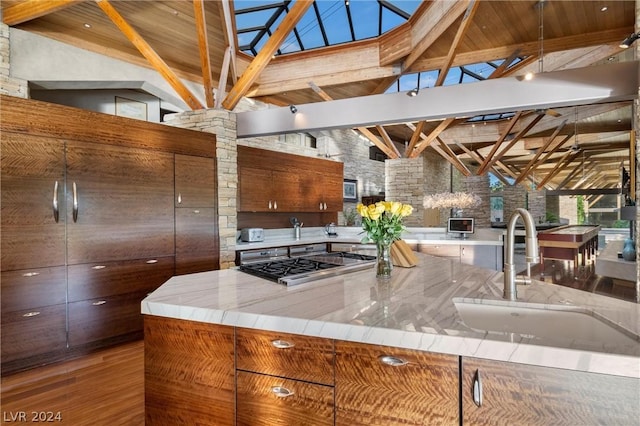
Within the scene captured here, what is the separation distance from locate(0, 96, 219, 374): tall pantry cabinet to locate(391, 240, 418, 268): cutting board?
103 inches

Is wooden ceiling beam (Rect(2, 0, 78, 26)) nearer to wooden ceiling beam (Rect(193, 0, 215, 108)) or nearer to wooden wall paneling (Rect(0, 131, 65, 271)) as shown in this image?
wooden ceiling beam (Rect(193, 0, 215, 108))

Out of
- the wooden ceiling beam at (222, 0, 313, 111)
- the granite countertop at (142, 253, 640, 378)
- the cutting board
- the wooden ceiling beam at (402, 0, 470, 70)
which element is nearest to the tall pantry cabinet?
the wooden ceiling beam at (222, 0, 313, 111)

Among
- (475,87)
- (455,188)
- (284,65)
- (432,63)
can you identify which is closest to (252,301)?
(475,87)

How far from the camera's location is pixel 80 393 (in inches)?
101

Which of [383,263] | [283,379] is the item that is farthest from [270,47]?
[283,379]

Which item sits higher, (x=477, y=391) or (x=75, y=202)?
(x=75, y=202)

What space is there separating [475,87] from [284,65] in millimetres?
3606

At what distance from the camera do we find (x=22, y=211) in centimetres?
290

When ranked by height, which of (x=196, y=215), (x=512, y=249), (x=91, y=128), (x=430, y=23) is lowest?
(x=512, y=249)

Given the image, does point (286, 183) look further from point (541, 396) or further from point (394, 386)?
point (541, 396)

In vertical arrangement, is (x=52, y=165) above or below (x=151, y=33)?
below

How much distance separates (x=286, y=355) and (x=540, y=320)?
1.06 m

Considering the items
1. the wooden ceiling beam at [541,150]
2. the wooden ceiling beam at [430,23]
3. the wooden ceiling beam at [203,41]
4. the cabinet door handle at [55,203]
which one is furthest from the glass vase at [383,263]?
the wooden ceiling beam at [541,150]

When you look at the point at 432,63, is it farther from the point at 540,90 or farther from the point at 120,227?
the point at 120,227
